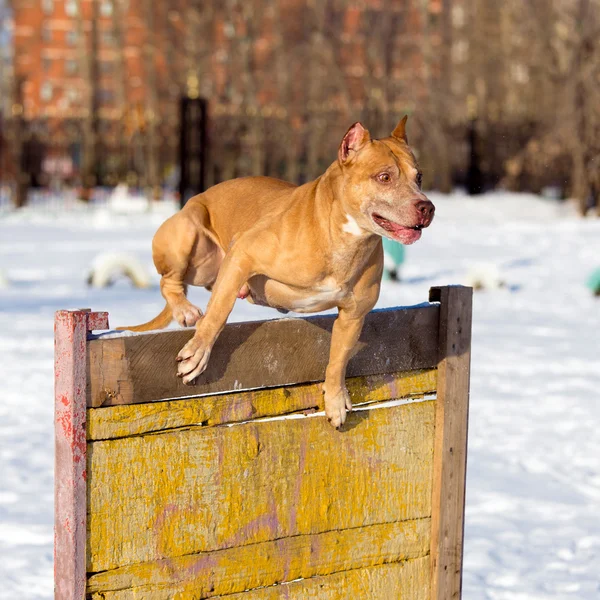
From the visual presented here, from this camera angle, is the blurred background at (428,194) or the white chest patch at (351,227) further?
the blurred background at (428,194)

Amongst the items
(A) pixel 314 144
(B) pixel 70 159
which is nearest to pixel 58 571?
(A) pixel 314 144

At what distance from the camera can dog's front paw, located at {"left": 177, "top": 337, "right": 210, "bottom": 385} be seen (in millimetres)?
2908

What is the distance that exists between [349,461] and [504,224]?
20.0 metres

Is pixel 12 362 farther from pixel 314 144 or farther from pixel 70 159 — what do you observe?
pixel 70 159

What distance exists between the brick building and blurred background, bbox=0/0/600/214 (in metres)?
0.08

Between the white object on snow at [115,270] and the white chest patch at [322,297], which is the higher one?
the white chest patch at [322,297]

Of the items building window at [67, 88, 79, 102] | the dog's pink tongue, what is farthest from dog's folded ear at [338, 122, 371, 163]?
building window at [67, 88, 79, 102]

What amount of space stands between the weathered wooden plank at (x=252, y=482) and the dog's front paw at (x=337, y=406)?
0.16ft

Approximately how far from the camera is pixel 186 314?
12.2ft

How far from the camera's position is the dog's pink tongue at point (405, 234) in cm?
288

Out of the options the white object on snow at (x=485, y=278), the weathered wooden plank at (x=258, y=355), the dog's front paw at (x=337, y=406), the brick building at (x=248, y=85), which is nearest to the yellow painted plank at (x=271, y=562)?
the dog's front paw at (x=337, y=406)

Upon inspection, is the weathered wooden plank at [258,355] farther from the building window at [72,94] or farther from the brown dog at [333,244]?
the building window at [72,94]

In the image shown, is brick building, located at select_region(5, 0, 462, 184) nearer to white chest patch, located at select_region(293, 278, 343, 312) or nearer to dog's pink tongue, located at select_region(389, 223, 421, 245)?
white chest patch, located at select_region(293, 278, 343, 312)

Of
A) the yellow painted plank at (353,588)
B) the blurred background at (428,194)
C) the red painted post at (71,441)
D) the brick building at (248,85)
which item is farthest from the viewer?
the brick building at (248,85)
